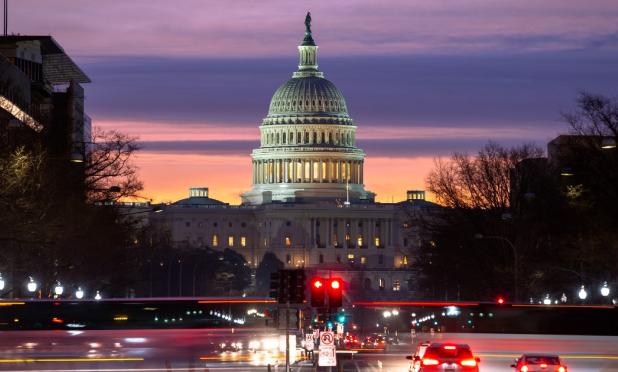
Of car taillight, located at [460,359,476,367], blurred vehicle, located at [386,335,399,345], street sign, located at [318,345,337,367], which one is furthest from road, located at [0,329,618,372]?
car taillight, located at [460,359,476,367]

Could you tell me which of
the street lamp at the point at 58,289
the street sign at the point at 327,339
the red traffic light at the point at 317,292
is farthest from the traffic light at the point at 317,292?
the street lamp at the point at 58,289

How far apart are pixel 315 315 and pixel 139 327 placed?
8687 mm

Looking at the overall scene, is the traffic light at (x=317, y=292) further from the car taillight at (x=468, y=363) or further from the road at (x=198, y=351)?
the car taillight at (x=468, y=363)

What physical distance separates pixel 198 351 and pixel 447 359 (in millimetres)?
25587

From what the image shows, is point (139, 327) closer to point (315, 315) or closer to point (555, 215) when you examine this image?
point (315, 315)

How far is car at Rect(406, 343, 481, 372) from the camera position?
55.7 m

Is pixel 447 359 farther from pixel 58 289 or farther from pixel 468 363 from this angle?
pixel 58 289

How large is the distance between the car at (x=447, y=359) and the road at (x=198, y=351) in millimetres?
9561

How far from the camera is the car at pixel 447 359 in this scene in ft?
183

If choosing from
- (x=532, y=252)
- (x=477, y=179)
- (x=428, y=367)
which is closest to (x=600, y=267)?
(x=532, y=252)

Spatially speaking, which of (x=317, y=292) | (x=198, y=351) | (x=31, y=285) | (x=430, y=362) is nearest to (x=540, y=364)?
(x=430, y=362)

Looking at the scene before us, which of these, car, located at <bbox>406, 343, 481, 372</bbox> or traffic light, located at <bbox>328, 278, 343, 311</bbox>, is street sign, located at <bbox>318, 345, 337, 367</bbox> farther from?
traffic light, located at <bbox>328, 278, 343, 311</bbox>

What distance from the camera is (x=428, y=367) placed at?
182 ft

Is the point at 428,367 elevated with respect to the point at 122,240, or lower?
lower
